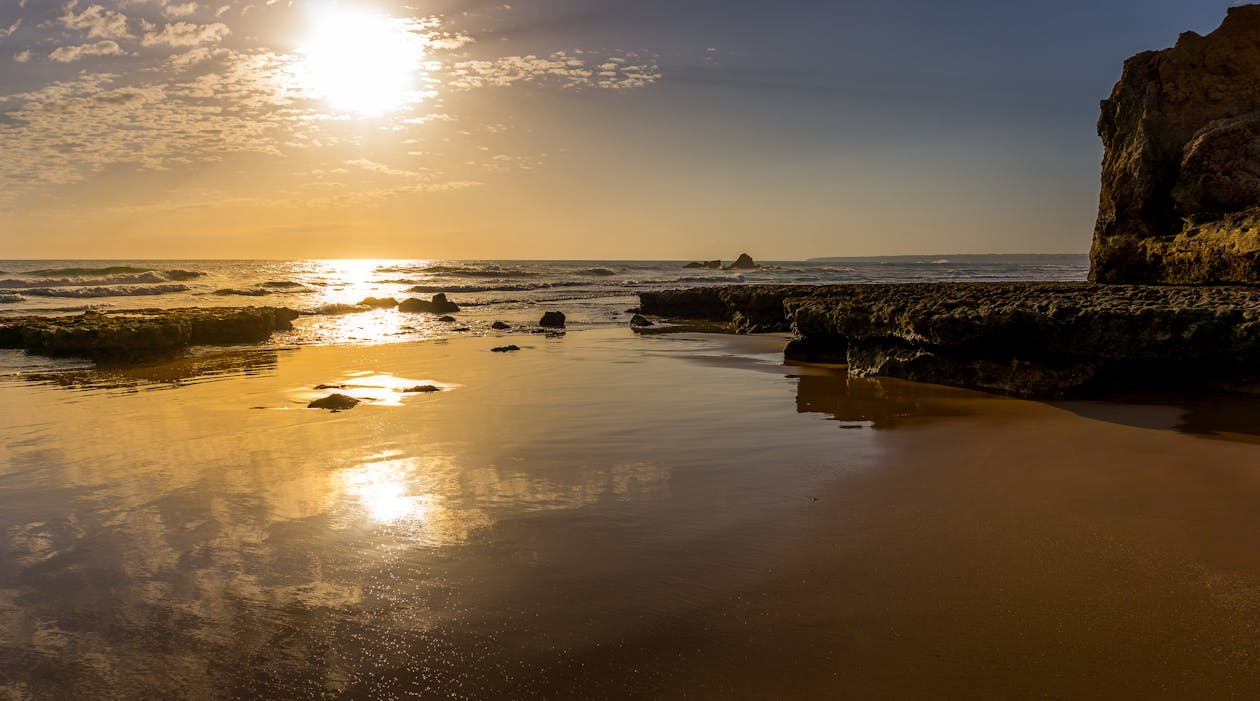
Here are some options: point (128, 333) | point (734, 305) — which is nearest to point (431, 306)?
point (734, 305)

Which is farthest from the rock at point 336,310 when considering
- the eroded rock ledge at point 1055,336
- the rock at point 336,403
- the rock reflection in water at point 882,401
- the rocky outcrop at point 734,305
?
the rock reflection in water at point 882,401

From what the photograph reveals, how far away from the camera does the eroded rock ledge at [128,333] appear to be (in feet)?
38.6

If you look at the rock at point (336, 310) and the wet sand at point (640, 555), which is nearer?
the wet sand at point (640, 555)

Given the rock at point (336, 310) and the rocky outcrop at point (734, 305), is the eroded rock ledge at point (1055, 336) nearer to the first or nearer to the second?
the rocky outcrop at point (734, 305)

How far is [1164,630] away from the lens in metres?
2.53

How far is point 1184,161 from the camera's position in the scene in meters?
8.02

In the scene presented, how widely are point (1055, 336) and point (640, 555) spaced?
201 inches

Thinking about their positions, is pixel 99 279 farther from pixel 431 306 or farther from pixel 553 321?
pixel 553 321

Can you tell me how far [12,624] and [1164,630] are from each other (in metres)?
4.33

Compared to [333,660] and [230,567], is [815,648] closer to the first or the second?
[333,660]

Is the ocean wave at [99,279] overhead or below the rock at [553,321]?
overhead

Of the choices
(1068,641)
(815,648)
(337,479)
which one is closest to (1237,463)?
(1068,641)

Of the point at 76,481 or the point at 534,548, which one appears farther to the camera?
the point at 76,481

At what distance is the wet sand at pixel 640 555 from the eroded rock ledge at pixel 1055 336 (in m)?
0.47
